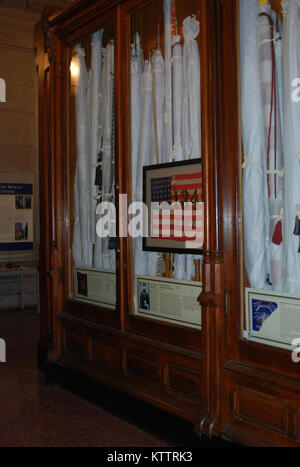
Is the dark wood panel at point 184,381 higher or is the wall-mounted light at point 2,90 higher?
the wall-mounted light at point 2,90

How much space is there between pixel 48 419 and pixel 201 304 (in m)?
1.54

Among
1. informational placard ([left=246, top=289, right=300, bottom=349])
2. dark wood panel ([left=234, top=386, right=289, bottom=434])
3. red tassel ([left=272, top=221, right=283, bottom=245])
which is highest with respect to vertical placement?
red tassel ([left=272, top=221, right=283, bottom=245])

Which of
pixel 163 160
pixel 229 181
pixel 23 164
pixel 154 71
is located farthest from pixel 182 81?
pixel 23 164

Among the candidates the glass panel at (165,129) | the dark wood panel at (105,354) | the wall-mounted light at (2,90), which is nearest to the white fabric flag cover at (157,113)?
the glass panel at (165,129)

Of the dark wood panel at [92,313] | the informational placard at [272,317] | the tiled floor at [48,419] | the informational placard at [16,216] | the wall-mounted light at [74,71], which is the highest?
the wall-mounted light at [74,71]

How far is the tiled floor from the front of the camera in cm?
307

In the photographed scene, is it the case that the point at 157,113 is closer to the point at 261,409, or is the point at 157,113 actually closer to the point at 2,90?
the point at 261,409

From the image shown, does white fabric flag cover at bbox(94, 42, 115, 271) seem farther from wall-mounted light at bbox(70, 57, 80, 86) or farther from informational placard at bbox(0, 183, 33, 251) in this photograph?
informational placard at bbox(0, 183, 33, 251)

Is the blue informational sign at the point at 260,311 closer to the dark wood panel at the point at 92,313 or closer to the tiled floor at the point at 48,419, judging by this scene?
the tiled floor at the point at 48,419

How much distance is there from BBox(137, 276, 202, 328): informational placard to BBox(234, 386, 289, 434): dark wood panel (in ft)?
1.66

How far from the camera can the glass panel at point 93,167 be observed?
3.78 metres

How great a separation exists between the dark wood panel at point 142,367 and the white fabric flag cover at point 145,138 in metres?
0.60

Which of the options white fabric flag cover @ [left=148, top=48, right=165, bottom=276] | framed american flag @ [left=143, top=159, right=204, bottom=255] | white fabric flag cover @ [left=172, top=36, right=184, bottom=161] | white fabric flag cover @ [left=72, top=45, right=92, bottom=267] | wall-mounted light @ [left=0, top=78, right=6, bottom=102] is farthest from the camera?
wall-mounted light @ [left=0, top=78, right=6, bottom=102]

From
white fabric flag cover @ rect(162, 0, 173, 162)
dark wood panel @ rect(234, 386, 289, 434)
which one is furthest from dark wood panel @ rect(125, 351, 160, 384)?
white fabric flag cover @ rect(162, 0, 173, 162)
